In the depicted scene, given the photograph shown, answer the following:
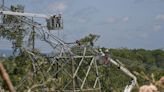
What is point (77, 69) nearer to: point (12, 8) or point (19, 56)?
point (19, 56)

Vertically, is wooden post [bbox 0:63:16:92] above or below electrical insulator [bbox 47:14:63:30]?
below

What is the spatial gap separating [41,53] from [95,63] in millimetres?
1798

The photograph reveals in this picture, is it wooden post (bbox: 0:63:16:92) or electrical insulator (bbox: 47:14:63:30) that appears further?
electrical insulator (bbox: 47:14:63:30)

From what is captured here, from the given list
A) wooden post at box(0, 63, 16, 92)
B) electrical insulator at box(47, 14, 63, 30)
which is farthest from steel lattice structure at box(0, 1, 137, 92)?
wooden post at box(0, 63, 16, 92)

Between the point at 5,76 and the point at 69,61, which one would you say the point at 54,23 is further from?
the point at 5,76

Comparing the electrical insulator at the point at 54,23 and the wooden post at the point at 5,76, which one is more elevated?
the electrical insulator at the point at 54,23

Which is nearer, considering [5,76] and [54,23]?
[5,76]

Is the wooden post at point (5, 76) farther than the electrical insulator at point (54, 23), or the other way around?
the electrical insulator at point (54, 23)

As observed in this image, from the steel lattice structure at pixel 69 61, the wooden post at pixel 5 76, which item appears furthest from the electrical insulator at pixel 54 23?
the wooden post at pixel 5 76

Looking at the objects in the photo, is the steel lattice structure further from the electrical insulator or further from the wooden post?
the wooden post

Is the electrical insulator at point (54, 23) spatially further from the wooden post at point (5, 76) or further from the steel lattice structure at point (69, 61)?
the wooden post at point (5, 76)

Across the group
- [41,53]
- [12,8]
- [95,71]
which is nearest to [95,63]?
[95,71]

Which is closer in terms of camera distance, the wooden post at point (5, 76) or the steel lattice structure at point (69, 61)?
the wooden post at point (5, 76)

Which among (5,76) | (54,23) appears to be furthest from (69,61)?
(5,76)
